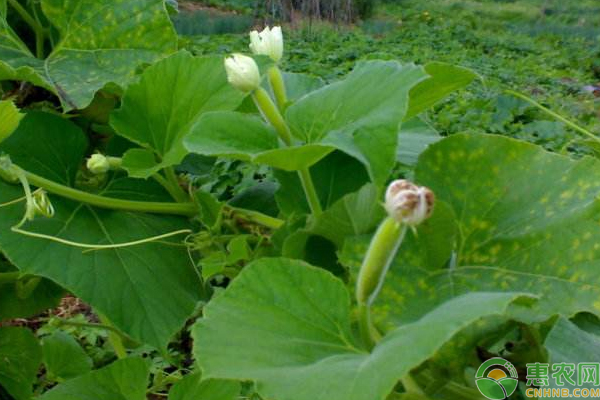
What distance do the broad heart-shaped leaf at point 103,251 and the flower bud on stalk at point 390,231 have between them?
253mm

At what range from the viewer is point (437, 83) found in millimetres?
504

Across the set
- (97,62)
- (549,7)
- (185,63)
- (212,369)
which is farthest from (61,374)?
(549,7)

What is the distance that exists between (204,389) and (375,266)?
323 millimetres

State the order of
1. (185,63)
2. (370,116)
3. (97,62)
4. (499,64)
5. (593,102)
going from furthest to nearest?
(499,64)
(593,102)
(97,62)
(185,63)
(370,116)

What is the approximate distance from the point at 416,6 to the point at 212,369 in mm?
11467

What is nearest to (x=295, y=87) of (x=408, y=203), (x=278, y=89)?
(x=278, y=89)

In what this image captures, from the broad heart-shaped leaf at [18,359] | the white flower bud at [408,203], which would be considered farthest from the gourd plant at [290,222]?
the broad heart-shaped leaf at [18,359]

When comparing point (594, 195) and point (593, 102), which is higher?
point (594, 195)

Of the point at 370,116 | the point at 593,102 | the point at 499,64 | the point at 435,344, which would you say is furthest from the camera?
the point at 499,64

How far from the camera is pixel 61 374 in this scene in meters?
0.99

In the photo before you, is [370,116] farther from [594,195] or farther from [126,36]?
[126,36]

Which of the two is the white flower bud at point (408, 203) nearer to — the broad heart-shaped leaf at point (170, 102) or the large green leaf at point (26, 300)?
the broad heart-shaped leaf at point (170, 102)

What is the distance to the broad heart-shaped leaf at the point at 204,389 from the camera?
0.63m

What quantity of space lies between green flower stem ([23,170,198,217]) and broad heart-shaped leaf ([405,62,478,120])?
9.2 inches
